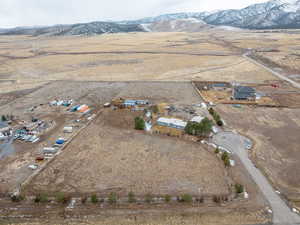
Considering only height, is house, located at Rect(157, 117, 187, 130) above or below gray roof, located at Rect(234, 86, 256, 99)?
below

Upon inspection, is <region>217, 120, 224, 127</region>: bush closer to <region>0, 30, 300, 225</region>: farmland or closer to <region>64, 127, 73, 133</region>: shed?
<region>0, 30, 300, 225</region>: farmland

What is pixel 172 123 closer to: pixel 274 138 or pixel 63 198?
pixel 274 138

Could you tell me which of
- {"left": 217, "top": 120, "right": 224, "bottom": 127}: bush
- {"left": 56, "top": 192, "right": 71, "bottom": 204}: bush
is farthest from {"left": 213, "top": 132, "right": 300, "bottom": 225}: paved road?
{"left": 56, "top": 192, "right": 71, "bottom": 204}: bush

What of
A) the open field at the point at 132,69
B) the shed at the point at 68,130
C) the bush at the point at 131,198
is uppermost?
the open field at the point at 132,69

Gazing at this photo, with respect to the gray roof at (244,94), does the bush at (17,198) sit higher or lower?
lower

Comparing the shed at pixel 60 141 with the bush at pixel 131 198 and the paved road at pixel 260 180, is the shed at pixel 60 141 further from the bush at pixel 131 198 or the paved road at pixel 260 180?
the paved road at pixel 260 180

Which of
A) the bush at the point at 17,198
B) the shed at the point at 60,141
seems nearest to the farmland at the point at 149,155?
the bush at the point at 17,198

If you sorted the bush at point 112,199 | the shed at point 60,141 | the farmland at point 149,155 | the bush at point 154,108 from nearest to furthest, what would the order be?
the farmland at point 149,155, the bush at point 112,199, the shed at point 60,141, the bush at point 154,108
